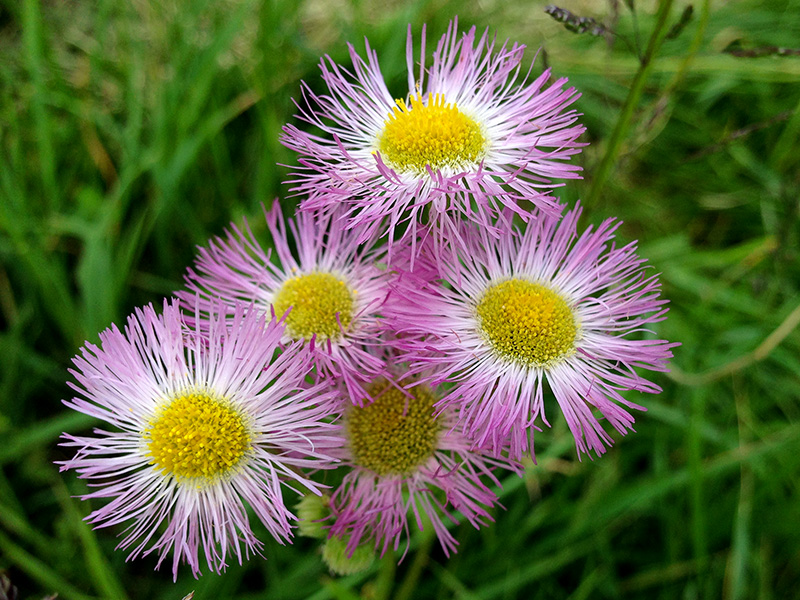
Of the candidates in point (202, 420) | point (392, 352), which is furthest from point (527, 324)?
point (202, 420)

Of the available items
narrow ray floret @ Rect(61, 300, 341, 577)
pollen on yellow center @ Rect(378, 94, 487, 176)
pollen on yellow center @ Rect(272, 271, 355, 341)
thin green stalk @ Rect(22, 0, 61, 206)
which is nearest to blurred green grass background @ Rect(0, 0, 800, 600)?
thin green stalk @ Rect(22, 0, 61, 206)

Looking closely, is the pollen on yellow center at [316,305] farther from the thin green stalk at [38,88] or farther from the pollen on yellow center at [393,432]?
the thin green stalk at [38,88]

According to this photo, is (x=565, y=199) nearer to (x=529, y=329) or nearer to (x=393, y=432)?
(x=529, y=329)

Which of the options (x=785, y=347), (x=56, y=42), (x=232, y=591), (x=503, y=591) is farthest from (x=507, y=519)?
(x=56, y=42)

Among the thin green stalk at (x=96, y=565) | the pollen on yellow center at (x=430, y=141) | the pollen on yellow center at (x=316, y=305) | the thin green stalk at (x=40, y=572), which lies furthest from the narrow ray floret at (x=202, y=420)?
the thin green stalk at (x=40, y=572)

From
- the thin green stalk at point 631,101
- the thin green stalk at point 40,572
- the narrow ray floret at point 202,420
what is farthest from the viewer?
the thin green stalk at point 40,572

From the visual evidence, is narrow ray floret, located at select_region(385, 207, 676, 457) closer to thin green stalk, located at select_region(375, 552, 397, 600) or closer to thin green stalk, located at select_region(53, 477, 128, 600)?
thin green stalk, located at select_region(375, 552, 397, 600)
